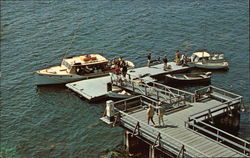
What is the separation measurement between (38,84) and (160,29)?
Answer: 27060mm

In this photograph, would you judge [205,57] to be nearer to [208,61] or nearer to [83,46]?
[208,61]

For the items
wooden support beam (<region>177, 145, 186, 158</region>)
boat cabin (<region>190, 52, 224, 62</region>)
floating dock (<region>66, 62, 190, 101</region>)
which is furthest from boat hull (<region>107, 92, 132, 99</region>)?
wooden support beam (<region>177, 145, 186, 158</region>)

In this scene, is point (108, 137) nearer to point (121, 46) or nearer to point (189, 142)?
point (189, 142)

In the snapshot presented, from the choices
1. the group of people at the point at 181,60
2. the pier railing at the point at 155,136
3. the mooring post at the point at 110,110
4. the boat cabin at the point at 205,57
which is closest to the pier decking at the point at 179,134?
the pier railing at the point at 155,136

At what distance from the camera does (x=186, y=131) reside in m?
31.6

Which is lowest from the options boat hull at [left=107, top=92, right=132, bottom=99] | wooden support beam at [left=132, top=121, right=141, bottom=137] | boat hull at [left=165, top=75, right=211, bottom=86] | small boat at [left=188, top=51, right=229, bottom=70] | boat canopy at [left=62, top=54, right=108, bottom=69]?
boat hull at [left=107, top=92, right=132, bottom=99]

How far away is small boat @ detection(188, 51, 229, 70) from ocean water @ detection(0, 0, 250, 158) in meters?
1.42

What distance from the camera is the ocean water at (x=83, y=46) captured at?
1561 inches

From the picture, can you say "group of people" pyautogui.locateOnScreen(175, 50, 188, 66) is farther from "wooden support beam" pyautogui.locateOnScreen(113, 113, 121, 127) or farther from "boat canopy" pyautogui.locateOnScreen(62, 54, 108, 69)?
"wooden support beam" pyautogui.locateOnScreen(113, 113, 121, 127)

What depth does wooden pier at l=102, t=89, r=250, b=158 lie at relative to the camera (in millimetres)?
28828

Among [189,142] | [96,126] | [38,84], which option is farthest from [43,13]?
[189,142]

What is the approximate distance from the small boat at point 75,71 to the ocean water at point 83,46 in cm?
135

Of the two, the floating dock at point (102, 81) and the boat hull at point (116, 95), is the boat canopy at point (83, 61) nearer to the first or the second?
the floating dock at point (102, 81)

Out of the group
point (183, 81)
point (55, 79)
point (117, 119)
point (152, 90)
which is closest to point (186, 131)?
point (117, 119)
